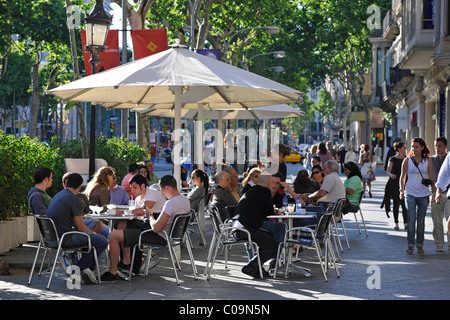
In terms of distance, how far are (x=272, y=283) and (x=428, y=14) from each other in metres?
19.9

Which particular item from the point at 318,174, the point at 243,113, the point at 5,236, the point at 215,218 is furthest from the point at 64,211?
the point at 243,113

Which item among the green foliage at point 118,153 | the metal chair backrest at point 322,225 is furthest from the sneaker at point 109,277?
the green foliage at point 118,153

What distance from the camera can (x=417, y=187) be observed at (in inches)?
539

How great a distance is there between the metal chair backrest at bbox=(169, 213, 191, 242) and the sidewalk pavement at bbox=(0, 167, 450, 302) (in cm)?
57

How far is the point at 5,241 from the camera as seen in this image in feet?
44.1

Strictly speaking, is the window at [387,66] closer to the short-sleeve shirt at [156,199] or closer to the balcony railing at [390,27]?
the balcony railing at [390,27]

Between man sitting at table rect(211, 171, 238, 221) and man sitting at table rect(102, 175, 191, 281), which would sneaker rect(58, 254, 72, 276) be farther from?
man sitting at table rect(211, 171, 238, 221)

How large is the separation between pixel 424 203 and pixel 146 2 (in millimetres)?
13286

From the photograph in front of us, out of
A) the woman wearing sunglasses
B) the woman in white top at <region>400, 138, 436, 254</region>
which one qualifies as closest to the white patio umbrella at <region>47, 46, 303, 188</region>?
the woman in white top at <region>400, 138, 436, 254</region>

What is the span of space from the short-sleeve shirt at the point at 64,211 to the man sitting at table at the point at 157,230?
72 cm

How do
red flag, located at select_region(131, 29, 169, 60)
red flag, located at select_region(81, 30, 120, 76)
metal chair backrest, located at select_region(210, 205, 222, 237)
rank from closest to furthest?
metal chair backrest, located at select_region(210, 205, 222, 237) < red flag, located at select_region(131, 29, 169, 60) < red flag, located at select_region(81, 30, 120, 76)

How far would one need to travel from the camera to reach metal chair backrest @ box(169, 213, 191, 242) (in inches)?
423
